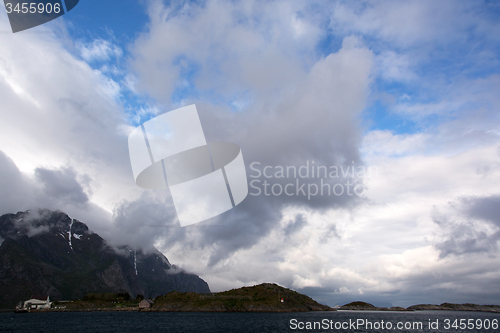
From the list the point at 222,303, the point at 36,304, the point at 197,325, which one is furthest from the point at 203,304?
the point at 197,325

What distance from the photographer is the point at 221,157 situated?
3070 cm

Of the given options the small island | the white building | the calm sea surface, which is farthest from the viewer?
the white building

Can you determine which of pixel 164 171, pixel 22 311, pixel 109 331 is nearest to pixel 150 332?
pixel 109 331

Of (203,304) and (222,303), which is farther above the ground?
(222,303)

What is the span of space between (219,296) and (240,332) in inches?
5127

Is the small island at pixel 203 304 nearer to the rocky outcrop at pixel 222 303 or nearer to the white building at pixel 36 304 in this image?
the rocky outcrop at pixel 222 303

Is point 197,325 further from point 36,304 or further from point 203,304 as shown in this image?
point 36,304

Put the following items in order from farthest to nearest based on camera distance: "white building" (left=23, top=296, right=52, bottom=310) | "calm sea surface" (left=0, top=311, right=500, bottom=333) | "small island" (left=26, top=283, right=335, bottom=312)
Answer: "white building" (left=23, top=296, right=52, bottom=310)
"small island" (left=26, top=283, right=335, bottom=312)
"calm sea surface" (left=0, top=311, right=500, bottom=333)

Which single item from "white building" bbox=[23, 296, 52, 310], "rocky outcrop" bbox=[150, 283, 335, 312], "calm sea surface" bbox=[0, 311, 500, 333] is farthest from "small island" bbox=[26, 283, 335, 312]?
"calm sea surface" bbox=[0, 311, 500, 333]

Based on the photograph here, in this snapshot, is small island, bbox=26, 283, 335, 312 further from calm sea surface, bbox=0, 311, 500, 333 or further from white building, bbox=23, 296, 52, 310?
calm sea surface, bbox=0, 311, 500, 333

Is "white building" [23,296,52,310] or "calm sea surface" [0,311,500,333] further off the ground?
"calm sea surface" [0,311,500,333]

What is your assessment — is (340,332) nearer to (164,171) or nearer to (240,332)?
(240,332)

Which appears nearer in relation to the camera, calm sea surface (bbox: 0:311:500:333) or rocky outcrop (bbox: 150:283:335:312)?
calm sea surface (bbox: 0:311:500:333)

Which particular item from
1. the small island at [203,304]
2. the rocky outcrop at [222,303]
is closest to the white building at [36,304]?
the small island at [203,304]
